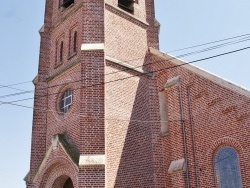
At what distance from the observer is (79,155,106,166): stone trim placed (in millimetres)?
12578

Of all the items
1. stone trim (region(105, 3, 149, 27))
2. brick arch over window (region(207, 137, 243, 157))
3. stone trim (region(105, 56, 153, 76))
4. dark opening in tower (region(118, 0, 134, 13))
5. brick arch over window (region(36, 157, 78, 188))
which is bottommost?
brick arch over window (region(36, 157, 78, 188))

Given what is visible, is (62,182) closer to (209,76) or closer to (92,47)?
(92,47)

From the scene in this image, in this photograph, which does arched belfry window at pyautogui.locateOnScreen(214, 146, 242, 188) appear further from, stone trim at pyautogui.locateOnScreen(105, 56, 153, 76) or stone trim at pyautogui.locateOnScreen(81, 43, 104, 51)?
stone trim at pyautogui.locateOnScreen(81, 43, 104, 51)

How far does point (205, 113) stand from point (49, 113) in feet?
21.8

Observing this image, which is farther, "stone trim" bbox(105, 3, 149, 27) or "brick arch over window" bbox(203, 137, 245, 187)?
"stone trim" bbox(105, 3, 149, 27)

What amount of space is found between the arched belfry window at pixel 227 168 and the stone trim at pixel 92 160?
385 cm

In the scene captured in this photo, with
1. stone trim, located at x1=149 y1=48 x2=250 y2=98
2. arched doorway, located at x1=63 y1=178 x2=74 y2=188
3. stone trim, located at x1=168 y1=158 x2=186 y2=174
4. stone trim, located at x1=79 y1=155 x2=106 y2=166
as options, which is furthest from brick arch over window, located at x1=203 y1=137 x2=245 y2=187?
arched doorway, located at x1=63 y1=178 x2=74 y2=188

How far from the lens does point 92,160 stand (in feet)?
41.5

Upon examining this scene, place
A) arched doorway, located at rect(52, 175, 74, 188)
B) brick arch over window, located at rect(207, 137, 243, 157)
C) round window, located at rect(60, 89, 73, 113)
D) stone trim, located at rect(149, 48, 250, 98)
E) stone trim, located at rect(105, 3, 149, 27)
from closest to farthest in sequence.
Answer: brick arch over window, located at rect(207, 137, 243, 157) < stone trim, located at rect(149, 48, 250, 98) < arched doorway, located at rect(52, 175, 74, 188) < round window, located at rect(60, 89, 73, 113) < stone trim, located at rect(105, 3, 149, 27)

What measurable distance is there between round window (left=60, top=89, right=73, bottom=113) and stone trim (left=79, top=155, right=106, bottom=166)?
10.1 ft

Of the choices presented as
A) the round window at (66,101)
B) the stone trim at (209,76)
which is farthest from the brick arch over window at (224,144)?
the round window at (66,101)

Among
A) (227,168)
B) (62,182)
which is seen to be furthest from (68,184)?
(227,168)

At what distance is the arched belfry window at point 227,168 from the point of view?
12.0m

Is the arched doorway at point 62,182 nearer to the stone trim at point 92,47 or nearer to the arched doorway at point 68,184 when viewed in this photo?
the arched doorway at point 68,184
